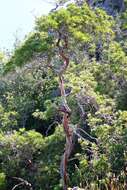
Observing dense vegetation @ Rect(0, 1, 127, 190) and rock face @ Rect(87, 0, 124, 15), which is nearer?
dense vegetation @ Rect(0, 1, 127, 190)

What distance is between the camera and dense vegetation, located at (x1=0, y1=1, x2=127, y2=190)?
1080cm

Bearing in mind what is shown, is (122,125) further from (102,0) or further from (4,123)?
(102,0)

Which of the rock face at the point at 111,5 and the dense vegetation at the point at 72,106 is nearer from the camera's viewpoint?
the dense vegetation at the point at 72,106

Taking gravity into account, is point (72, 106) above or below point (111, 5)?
below

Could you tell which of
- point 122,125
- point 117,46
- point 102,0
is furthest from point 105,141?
point 102,0

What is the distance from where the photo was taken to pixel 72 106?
14609 millimetres

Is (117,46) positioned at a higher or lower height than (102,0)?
lower

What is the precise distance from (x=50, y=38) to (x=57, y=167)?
436 cm

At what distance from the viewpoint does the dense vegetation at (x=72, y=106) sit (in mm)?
10805

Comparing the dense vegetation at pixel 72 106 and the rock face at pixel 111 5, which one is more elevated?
the rock face at pixel 111 5

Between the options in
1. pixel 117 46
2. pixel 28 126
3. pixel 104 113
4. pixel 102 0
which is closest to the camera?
pixel 104 113

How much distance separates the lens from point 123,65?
51.9 feet

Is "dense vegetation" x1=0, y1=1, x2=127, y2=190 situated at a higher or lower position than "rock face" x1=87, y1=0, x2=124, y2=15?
lower

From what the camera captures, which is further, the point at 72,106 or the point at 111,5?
the point at 111,5
